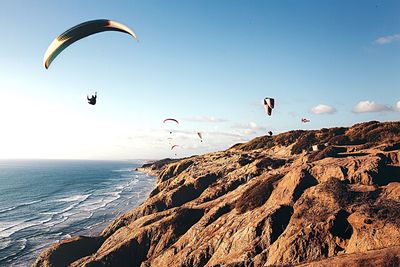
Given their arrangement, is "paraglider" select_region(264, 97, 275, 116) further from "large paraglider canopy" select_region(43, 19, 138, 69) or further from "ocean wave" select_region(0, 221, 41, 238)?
"ocean wave" select_region(0, 221, 41, 238)

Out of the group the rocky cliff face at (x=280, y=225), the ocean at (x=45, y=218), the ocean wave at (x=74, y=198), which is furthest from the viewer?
the ocean wave at (x=74, y=198)

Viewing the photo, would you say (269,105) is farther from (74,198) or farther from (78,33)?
(74,198)

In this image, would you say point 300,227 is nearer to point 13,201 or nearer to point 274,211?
point 274,211

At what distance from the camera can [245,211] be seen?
26.1 metres

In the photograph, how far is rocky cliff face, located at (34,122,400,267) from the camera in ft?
57.2

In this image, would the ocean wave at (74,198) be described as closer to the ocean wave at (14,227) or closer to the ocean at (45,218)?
the ocean at (45,218)

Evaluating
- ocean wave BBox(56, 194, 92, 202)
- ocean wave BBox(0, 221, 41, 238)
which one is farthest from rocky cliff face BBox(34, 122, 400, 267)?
ocean wave BBox(56, 194, 92, 202)

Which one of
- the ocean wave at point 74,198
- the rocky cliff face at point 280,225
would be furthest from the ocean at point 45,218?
the rocky cliff face at point 280,225

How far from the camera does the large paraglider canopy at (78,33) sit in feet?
63.4

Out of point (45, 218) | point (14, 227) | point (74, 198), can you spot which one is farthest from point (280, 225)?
point (74, 198)

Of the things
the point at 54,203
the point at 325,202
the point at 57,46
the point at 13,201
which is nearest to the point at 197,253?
the point at 325,202

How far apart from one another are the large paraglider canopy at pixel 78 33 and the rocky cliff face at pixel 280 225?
15.3 m

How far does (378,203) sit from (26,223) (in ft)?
197

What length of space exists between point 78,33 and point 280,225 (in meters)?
18.3
